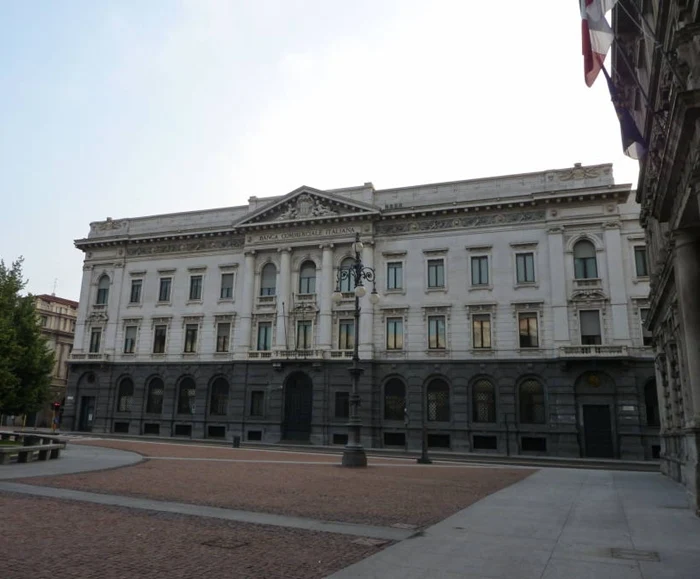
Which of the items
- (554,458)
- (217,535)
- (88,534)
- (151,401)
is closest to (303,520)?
A: (217,535)

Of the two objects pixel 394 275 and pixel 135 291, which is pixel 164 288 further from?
pixel 394 275

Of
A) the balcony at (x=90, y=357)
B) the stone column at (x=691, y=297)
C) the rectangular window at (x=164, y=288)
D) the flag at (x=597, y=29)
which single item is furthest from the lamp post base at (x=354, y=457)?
the balcony at (x=90, y=357)

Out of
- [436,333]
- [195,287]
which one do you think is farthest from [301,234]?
[436,333]

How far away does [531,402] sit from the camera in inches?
1415

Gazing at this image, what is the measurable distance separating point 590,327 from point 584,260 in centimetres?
443

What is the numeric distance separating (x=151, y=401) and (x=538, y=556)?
42468 mm

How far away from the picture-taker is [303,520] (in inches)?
400

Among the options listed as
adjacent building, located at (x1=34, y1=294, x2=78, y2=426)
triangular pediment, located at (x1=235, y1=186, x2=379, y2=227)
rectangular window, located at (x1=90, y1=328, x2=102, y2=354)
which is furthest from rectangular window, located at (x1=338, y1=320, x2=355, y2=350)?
adjacent building, located at (x1=34, y1=294, x2=78, y2=426)

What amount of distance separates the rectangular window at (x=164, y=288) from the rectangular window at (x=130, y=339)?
11.3 feet

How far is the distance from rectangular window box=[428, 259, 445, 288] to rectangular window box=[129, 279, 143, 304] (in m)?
24.8

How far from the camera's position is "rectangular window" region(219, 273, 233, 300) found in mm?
45031

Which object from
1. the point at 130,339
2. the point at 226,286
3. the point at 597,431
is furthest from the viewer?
the point at 130,339

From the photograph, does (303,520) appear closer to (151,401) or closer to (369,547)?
(369,547)

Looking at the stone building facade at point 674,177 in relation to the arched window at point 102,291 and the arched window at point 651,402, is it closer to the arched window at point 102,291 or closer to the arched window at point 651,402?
the arched window at point 651,402
